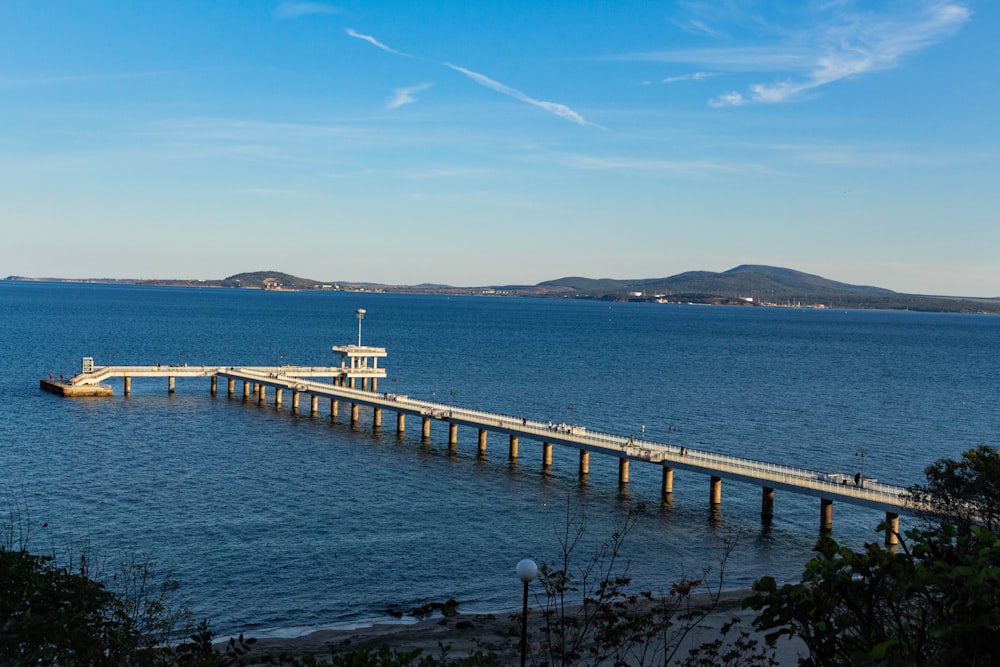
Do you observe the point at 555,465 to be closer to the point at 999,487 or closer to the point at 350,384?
the point at 999,487

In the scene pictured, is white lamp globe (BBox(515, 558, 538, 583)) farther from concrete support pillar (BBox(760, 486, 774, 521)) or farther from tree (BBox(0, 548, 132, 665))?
concrete support pillar (BBox(760, 486, 774, 521))

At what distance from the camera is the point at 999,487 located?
28234 millimetres

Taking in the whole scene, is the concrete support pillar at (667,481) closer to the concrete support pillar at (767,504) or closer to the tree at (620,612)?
the concrete support pillar at (767,504)

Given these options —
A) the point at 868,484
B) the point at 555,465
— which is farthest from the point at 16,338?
the point at 868,484

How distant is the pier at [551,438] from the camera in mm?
42562

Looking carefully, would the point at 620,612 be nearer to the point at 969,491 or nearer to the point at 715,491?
the point at 969,491

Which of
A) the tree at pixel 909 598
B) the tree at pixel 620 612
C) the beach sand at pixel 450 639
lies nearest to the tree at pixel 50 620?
the tree at pixel 909 598

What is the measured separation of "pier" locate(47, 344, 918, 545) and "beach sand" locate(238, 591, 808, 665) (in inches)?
264

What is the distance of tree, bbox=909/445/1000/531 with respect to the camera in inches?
1115

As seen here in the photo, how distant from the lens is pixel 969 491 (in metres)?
29.2

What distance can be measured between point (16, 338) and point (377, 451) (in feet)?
329

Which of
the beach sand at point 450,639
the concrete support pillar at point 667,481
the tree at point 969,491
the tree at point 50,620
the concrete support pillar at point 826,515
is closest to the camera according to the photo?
the tree at point 50,620

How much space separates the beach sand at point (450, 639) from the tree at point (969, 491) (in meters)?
7.21

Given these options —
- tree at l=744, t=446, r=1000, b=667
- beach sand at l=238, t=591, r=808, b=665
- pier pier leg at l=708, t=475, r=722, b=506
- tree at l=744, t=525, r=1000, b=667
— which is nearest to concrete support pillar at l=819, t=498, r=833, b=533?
pier pier leg at l=708, t=475, r=722, b=506
